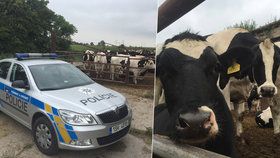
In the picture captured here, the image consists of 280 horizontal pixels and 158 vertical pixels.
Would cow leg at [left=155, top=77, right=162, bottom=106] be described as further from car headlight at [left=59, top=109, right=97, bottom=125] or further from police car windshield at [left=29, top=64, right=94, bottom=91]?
police car windshield at [left=29, top=64, right=94, bottom=91]

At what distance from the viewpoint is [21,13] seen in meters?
2.59

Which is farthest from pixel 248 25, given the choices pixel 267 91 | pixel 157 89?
pixel 157 89

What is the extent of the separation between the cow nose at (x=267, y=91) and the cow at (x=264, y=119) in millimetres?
57

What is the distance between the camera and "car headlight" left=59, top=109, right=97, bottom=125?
2.23 metres

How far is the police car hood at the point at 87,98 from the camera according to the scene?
7.46ft

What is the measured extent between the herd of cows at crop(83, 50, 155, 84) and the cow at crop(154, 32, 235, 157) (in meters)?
0.54

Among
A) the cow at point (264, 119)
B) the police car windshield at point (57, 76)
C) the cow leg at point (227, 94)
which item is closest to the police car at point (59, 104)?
the police car windshield at point (57, 76)

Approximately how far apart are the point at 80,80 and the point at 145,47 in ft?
2.45

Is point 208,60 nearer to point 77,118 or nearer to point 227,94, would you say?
point 227,94

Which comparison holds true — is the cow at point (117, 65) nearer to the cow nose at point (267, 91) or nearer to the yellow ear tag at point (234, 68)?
the yellow ear tag at point (234, 68)

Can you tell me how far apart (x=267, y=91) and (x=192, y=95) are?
12.0 inches

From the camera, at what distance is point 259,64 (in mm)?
1159

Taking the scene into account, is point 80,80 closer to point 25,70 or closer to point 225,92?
point 25,70

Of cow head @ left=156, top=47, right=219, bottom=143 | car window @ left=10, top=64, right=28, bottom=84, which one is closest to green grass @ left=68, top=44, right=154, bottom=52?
car window @ left=10, top=64, right=28, bottom=84
